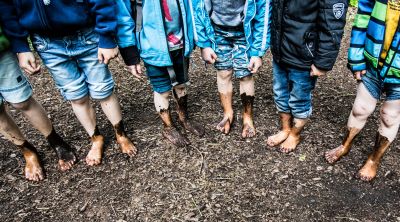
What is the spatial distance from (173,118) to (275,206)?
153 cm

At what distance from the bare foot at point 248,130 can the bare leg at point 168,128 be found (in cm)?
57

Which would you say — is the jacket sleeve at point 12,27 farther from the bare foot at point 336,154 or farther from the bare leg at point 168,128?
the bare foot at point 336,154

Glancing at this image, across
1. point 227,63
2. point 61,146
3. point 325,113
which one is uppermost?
point 227,63

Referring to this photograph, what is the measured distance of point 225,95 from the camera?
3.58 meters

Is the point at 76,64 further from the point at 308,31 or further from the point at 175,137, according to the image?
the point at 308,31

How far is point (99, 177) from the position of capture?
3287 mm

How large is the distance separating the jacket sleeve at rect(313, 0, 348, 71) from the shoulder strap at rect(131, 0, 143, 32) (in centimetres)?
130

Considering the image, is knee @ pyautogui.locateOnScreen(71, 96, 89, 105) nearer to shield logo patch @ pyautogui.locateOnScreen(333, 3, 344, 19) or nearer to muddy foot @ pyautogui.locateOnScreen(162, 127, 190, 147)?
muddy foot @ pyautogui.locateOnScreen(162, 127, 190, 147)

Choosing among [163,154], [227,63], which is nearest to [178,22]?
[227,63]

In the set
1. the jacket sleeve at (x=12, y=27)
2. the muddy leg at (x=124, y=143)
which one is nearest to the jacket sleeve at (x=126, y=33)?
the jacket sleeve at (x=12, y=27)

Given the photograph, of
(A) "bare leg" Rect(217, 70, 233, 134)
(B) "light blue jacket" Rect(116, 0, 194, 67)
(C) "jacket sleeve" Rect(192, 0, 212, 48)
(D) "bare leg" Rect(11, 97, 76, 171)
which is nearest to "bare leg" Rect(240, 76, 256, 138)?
(A) "bare leg" Rect(217, 70, 233, 134)

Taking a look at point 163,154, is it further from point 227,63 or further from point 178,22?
point 178,22

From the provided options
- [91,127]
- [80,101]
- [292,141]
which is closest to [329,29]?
[292,141]

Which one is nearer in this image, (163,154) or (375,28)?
(375,28)
